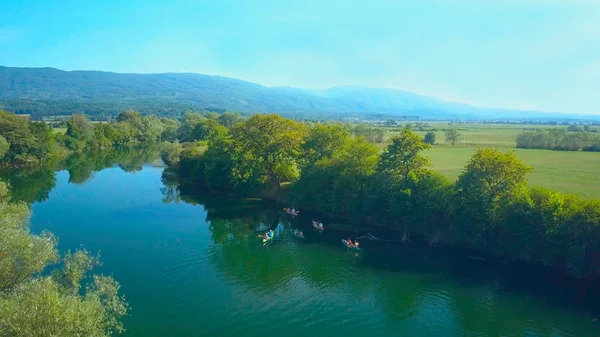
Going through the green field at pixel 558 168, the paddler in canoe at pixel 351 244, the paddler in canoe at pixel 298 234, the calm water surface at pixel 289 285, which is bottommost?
the calm water surface at pixel 289 285

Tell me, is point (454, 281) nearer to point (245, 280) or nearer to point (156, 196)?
point (245, 280)

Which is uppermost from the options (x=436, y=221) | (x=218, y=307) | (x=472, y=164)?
(x=472, y=164)

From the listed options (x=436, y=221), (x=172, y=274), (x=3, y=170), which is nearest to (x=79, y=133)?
(x=3, y=170)

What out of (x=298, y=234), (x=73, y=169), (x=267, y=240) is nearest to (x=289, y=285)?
(x=267, y=240)

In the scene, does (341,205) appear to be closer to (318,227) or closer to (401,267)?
(318,227)

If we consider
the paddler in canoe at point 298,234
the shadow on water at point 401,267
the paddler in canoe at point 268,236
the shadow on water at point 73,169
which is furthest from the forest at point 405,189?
the shadow on water at point 73,169

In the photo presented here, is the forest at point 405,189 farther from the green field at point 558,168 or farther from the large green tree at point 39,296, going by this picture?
the large green tree at point 39,296
